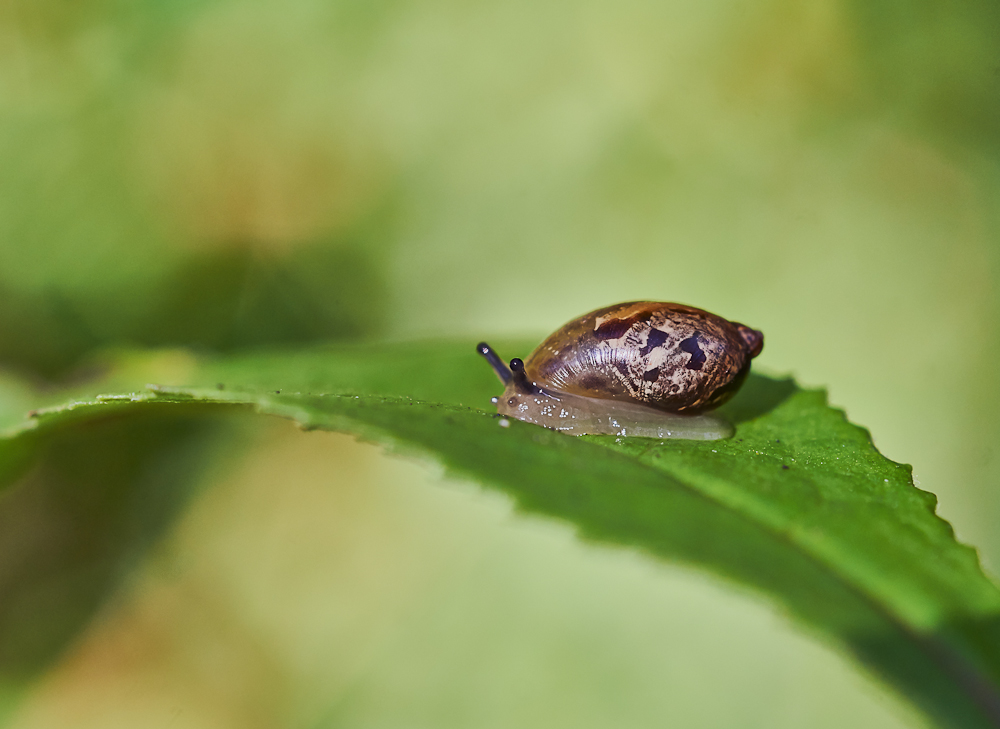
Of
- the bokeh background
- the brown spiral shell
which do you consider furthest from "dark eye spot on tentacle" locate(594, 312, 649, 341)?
the bokeh background

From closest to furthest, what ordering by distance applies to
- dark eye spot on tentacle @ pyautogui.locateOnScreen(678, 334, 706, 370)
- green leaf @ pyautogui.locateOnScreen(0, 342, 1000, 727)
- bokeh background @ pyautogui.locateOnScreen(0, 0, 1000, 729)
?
green leaf @ pyautogui.locateOnScreen(0, 342, 1000, 727), dark eye spot on tentacle @ pyautogui.locateOnScreen(678, 334, 706, 370), bokeh background @ pyautogui.locateOnScreen(0, 0, 1000, 729)

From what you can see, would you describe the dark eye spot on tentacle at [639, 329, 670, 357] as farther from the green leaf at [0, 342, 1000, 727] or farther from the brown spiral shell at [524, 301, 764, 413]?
the green leaf at [0, 342, 1000, 727]

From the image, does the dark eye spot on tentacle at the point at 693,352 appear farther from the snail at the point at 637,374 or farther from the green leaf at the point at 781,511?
the green leaf at the point at 781,511

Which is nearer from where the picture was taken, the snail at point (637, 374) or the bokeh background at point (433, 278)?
the snail at point (637, 374)

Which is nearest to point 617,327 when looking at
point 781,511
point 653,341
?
point 653,341

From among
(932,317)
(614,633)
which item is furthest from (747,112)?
(614,633)

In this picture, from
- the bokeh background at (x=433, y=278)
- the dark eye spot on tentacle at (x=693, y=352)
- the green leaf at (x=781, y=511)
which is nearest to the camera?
the green leaf at (x=781, y=511)

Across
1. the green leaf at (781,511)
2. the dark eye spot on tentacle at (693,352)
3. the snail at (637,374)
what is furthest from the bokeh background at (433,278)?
the green leaf at (781,511)
